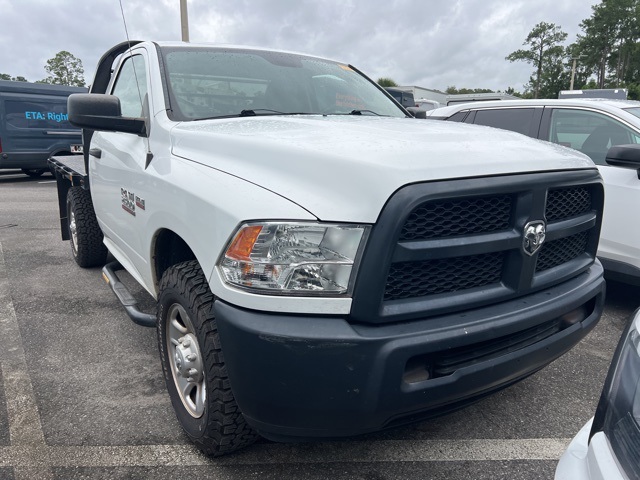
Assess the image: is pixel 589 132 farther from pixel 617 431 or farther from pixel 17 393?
pixel 17 393

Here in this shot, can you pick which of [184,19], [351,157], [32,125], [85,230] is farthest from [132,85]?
[32,125]

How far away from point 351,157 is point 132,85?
2256mm

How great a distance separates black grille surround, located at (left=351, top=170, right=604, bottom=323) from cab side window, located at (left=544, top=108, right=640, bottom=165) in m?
2.47

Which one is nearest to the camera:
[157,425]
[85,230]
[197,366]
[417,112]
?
[197,366]

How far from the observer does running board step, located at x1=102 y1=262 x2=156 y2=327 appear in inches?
104

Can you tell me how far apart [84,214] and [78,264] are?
73 centimetres

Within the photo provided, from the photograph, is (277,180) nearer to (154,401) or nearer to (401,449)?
(401,449)

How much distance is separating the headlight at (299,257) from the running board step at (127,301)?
1174 millimetres

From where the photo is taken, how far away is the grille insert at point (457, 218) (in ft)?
5.46

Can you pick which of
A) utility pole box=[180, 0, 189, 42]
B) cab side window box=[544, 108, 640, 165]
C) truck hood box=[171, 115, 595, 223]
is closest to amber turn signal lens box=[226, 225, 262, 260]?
truck hood box=[171, 115, 595, 223]

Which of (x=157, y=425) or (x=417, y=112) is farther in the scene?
(x=417, y=112)

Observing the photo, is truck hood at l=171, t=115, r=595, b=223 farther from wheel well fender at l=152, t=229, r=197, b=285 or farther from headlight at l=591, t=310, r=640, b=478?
headlight at l=591, t=310, r=640, b=478

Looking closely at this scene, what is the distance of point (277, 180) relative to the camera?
1.78 metres

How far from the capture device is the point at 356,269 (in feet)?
5.23
